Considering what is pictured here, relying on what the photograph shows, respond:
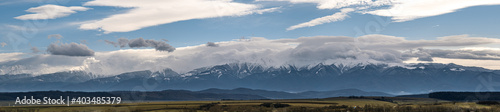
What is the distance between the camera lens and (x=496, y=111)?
19725 centimetres

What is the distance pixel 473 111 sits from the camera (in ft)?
655

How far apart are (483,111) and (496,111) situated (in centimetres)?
829

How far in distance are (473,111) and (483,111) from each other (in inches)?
248

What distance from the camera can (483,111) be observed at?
635 ft

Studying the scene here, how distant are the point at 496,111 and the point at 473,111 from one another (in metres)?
8.92
